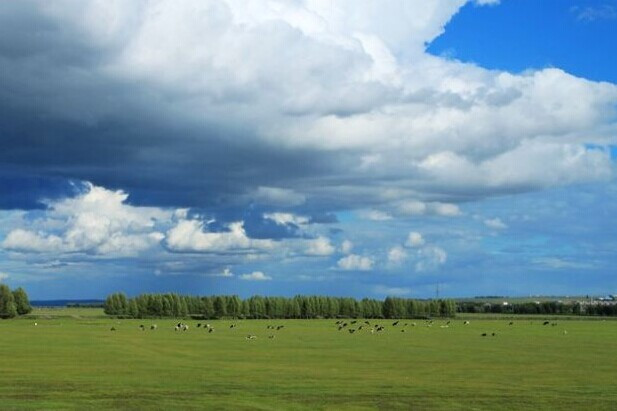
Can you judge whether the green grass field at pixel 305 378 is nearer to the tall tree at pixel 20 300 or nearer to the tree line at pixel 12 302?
the tree line at pixel 12 302

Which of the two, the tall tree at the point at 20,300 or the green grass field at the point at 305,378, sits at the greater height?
the tall tree at the point at 20,300

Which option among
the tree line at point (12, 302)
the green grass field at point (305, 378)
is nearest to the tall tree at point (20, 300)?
the tree line at point (12, 302)

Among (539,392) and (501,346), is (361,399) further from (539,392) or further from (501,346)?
(501,346)

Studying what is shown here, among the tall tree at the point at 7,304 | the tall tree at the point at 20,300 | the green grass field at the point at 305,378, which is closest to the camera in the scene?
the green grass field at the point at 305,378

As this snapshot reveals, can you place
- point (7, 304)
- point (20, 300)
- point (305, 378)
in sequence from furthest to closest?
point (20, 300)
point (7, 304)
point (305, 378)

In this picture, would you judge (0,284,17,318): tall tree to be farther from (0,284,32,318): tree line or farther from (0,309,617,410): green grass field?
(0,309,617,410): green grass field

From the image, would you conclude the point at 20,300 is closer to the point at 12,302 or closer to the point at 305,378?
the point at 12,302

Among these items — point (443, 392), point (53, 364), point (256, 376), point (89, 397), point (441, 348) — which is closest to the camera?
point (89, 397)

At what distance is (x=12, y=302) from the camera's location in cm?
18500

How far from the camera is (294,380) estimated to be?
141 ft

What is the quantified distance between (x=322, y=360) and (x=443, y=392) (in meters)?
20.9

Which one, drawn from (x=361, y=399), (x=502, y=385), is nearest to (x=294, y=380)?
(x=361, y=399)

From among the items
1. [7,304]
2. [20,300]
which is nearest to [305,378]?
[7,304]

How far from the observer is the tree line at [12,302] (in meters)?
183
